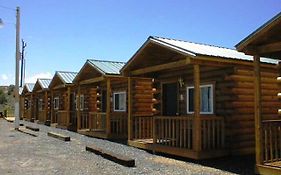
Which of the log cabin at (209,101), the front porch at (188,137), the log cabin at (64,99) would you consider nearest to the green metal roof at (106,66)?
the log cabin at (209,101)

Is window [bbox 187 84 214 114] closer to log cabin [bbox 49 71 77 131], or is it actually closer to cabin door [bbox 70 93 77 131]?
log cabin [bbox 49 71 77 131]

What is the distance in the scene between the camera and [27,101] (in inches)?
1640

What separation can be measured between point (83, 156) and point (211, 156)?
4112mm

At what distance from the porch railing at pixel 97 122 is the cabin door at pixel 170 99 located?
→ 4.58 m

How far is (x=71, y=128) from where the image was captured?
23109mm

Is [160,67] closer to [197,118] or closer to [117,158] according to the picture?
[197,118]

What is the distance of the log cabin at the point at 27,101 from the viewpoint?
1463 inches

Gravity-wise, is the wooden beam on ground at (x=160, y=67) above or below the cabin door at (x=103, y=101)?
above

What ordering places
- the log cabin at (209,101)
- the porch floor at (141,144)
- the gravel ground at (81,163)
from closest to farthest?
the gravel ground at (81,163)
the log cabin at (209,101)
the porch floor at (141,144)

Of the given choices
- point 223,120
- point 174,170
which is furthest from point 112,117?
point 174,170

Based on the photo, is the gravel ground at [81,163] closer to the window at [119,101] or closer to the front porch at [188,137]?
the front porch at [188,137]

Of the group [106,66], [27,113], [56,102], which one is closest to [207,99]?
[106,66]

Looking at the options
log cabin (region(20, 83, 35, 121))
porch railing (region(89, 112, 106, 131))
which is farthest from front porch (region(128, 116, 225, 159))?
log cabin (region(20, 83, 35, 121))

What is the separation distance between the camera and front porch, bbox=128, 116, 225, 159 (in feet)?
34.7
